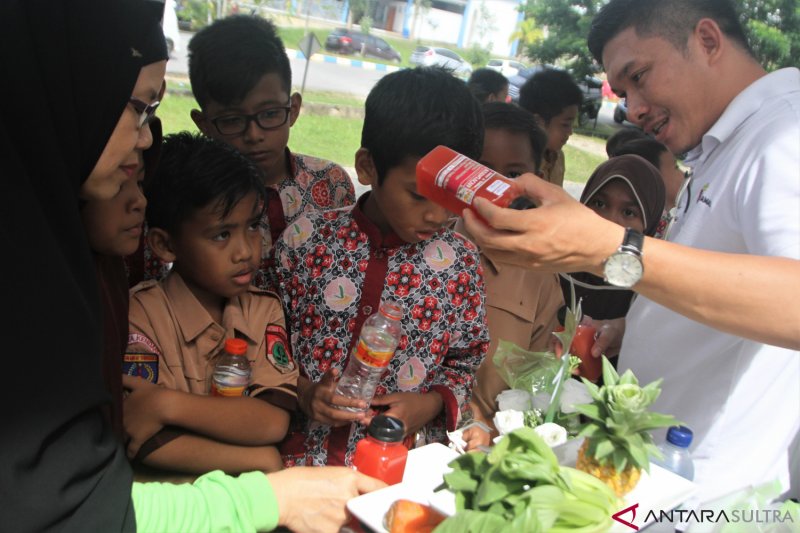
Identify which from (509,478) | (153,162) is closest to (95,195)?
(153,162)

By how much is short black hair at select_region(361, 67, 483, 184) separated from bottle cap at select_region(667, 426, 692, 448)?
3.45 feet

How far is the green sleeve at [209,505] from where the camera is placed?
46.7 inches

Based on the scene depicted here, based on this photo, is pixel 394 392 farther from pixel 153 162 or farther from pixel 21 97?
pixel 21 97

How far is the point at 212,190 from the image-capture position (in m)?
1.84

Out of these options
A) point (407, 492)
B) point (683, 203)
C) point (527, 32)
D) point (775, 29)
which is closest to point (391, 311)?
point (407, 492)

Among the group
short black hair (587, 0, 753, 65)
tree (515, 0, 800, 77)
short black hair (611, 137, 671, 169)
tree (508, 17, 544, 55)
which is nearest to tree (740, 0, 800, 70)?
tree (515, 0, 800, 77)

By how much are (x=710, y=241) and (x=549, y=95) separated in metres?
3.38

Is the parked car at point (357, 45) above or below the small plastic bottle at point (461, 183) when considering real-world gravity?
below

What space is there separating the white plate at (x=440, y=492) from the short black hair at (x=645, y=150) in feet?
11.2

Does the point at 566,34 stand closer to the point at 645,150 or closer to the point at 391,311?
the point at 645,150

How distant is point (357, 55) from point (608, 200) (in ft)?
74.9

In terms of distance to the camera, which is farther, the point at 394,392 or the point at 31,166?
the point at 394,392

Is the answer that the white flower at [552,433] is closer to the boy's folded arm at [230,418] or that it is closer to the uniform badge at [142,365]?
the boy's folded arm at [230,418]

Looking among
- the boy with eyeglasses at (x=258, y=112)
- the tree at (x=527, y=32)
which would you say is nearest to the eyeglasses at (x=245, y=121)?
the boy with eyeglasses at (x=258, y=112)
